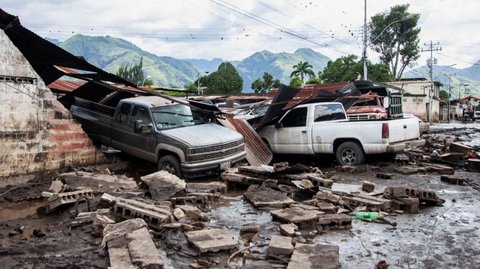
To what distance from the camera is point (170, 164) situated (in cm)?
998

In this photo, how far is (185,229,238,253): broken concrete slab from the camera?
511 cm

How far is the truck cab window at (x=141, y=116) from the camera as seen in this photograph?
10531 mm

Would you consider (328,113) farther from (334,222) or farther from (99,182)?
(99,182)

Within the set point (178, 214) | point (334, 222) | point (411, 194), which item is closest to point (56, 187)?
point (178, 214)

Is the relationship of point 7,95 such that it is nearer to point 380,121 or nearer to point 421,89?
point 380,121

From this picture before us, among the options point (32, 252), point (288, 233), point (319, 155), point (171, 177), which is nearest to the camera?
point (32, 252)

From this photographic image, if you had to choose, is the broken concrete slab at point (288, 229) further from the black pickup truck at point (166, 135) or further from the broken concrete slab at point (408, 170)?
the broken concrete slab at point (408, 170)

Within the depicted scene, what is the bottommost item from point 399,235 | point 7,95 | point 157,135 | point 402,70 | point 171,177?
point 399,235

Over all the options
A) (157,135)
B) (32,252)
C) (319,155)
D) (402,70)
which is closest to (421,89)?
(402,70)

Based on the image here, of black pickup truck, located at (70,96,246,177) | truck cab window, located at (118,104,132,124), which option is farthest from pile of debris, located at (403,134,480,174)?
truck cab window, located at (118,104,132,124)

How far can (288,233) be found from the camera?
577 cm

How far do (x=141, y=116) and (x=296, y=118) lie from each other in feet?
15.4

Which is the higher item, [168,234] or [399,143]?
[399,143]

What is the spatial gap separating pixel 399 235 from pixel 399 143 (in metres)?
6.07
